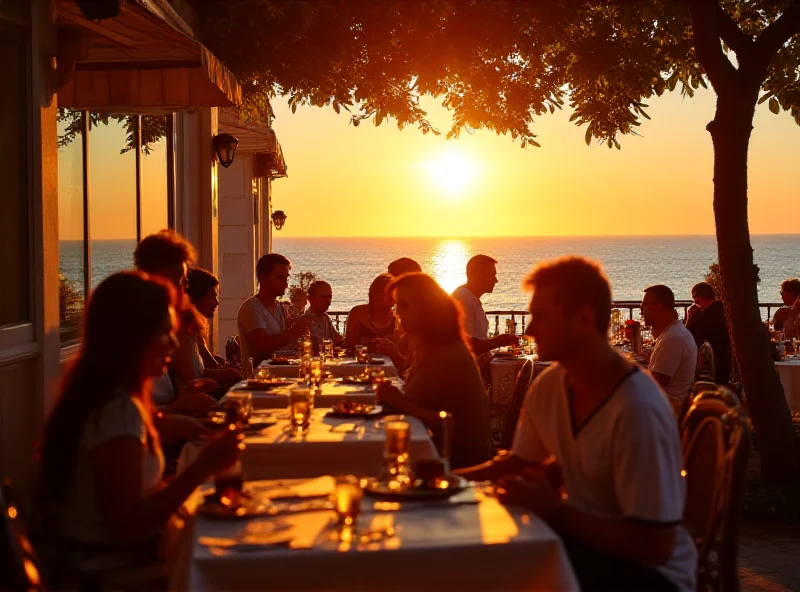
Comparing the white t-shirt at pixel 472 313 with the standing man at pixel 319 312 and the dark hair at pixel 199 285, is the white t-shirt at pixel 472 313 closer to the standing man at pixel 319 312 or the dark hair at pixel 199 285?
the standing man at pixel 319 312

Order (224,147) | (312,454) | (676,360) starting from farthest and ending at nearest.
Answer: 1. (224,147)
2. (676,360)
3. (312,454)

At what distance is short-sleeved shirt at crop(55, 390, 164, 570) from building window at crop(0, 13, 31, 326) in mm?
2972

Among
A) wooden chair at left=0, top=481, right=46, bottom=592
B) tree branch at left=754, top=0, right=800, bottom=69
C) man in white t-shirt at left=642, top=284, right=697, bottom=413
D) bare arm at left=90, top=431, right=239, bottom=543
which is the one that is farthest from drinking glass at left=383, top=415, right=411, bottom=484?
tree branch at left=754, top=0, right=800, bottom=69

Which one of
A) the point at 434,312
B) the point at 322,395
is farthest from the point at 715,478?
the point at 322,395

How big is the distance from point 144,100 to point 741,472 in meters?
6.04

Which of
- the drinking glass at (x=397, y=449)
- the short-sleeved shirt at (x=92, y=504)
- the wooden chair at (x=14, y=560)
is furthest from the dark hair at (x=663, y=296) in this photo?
the wooden chair at (x=14, y=560)

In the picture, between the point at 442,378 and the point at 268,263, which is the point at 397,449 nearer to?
the point at 442,378

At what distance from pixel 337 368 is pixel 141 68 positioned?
2675mm

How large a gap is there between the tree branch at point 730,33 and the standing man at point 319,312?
13.2ft

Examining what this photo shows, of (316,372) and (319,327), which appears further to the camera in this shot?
(319,327)

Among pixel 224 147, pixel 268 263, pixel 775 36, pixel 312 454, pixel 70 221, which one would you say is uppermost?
pixel 775 36

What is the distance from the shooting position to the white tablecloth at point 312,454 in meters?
4.29

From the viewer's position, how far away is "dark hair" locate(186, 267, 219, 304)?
6793 mm

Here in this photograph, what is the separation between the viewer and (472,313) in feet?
30.4
